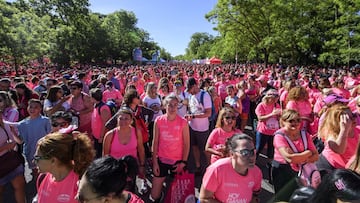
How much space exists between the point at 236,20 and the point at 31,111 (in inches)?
1234

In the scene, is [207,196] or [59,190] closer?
[59,190]

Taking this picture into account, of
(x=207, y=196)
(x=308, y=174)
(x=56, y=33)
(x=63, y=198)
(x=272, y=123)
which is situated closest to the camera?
(x=63, y=198)

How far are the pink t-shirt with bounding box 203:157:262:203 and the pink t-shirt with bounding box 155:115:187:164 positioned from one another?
1.28 m

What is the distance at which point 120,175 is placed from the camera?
194 centimetres

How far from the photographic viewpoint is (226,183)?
258 cm

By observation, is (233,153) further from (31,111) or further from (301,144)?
(31,111)

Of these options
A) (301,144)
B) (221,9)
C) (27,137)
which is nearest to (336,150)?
(301,144)

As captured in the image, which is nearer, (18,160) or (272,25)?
(18,160)

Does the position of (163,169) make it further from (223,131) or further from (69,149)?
(69,149)

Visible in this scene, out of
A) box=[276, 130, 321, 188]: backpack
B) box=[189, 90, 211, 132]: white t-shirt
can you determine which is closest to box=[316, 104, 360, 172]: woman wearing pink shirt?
box=[276, 130, 321, 188]: backpack

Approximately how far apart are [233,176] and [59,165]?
1.53m

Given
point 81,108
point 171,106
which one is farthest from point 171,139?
point 81,108

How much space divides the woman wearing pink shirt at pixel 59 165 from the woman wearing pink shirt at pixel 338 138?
256 centimetres

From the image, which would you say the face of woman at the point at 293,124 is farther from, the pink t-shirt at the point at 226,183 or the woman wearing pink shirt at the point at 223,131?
the pink t-shirt at the point at 226,183
